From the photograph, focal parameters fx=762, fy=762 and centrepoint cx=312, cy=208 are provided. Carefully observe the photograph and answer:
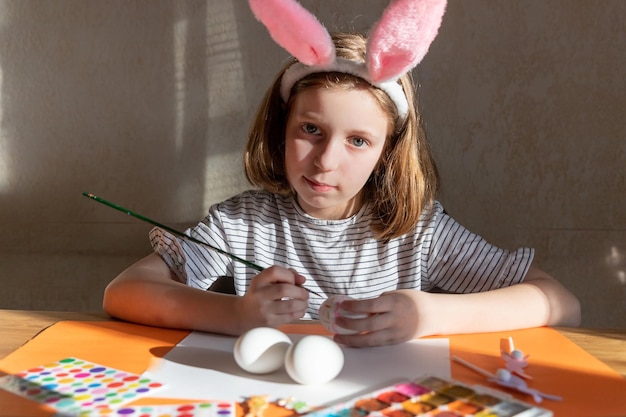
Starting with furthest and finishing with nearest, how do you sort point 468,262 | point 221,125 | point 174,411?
point 221,125 < point 468,262 < point 174,411

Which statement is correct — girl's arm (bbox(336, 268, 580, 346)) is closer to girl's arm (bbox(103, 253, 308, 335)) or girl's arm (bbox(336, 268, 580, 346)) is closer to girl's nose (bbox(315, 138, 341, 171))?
girl's arm (bbox(103, 253, 308, 335))

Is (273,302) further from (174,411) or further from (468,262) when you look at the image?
(468,262)

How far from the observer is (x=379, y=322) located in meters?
1.07

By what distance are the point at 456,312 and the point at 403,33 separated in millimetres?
438

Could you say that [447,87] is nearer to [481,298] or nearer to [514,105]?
[514,105]

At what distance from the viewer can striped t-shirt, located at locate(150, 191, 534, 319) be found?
4.71 feet

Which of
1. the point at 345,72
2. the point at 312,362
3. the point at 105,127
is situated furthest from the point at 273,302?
the point at 105,127

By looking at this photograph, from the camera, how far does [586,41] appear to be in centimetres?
169


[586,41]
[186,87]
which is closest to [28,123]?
[186,87]

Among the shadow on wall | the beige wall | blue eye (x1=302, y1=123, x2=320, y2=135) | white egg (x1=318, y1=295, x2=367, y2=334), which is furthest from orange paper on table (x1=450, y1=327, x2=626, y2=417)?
the shadow on wall

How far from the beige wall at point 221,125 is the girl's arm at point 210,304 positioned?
66cm

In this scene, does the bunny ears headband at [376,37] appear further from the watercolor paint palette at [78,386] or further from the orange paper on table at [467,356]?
the watercolor paint palette at [78,386]

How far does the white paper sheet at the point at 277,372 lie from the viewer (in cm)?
88

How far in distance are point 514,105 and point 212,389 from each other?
1.11 m
